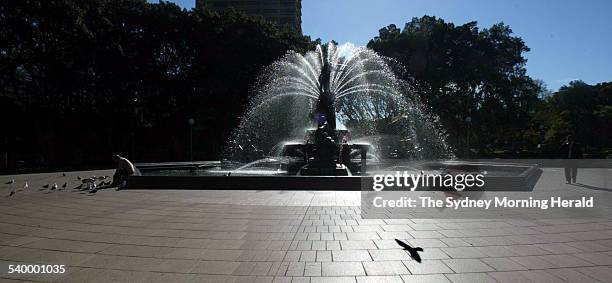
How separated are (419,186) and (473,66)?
112ft

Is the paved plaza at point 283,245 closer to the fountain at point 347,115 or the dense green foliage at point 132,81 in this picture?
the fountain at point 347,115

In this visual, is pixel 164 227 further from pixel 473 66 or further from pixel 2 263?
pixel 473 66

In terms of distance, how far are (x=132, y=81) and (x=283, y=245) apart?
3501 centimetres

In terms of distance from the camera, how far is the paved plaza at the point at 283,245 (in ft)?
15.5

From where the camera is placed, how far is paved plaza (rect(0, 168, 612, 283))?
4.73m

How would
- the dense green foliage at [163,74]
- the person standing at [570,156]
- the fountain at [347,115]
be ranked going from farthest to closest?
the dense green foliage at [163,74] < the fountain at [347,115] < the person standing at [570,156]

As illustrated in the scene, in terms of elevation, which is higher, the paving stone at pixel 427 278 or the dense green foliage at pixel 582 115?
the dense green foliage at pixel 582 115

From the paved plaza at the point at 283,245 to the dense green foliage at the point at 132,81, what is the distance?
26.3 metres

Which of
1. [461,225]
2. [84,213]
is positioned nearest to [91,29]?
[84,213]

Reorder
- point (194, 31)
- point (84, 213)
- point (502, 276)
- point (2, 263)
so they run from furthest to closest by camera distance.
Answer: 1. point (194, 31)
2. point (84, 213)
3. point (2, 263)
4. point (502, 276)

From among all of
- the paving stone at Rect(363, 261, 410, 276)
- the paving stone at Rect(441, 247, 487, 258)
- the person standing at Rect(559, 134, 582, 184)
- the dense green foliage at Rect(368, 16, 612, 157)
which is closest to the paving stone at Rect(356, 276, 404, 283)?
the paving stone at Rect(363, 261, 410, 276)

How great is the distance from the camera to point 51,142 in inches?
1332

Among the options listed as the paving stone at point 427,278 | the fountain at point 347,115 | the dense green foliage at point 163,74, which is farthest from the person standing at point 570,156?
the dense green foliage at point 163,74

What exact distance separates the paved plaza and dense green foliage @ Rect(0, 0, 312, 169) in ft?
86.4
